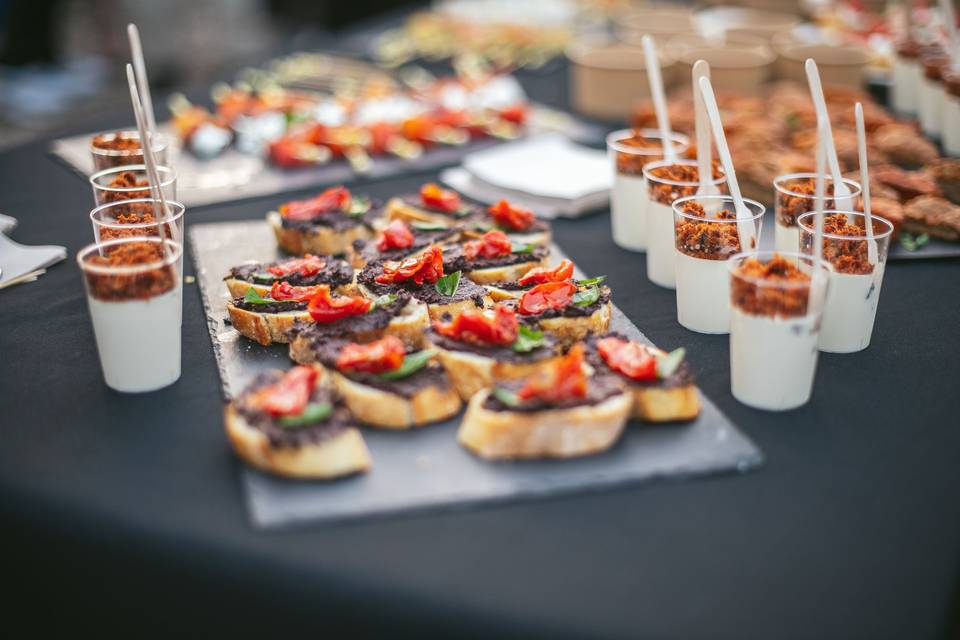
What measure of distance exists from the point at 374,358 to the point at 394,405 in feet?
0.39

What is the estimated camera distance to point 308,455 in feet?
5.53

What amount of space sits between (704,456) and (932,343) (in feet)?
3.03

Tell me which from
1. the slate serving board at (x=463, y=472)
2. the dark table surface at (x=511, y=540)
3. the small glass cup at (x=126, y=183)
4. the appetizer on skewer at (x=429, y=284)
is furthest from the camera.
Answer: the small glass cup at (x=126, y=183)

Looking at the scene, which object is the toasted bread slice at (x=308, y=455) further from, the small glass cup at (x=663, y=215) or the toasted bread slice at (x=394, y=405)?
the small glass cup at (x=663, y=215)

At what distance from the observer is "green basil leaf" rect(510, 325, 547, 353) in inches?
78.3

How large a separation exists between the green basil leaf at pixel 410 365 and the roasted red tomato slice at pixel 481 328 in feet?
0.31

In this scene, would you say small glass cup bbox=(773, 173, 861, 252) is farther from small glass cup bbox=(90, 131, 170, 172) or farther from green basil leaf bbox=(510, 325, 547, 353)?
small glass cup bbox=(90, 131, 170, 172)

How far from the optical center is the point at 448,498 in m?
1.66

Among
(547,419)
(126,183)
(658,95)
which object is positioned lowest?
(547,419)

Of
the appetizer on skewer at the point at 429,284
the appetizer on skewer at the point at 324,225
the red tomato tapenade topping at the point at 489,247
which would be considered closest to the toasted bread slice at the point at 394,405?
the appetizer on skewer at the point at 429,284

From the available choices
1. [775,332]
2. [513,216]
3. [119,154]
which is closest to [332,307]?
[513,216]

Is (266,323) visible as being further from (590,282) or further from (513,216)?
(513,216)

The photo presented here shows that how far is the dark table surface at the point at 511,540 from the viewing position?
57.3 inches

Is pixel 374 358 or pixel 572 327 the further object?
pixel 572 327
